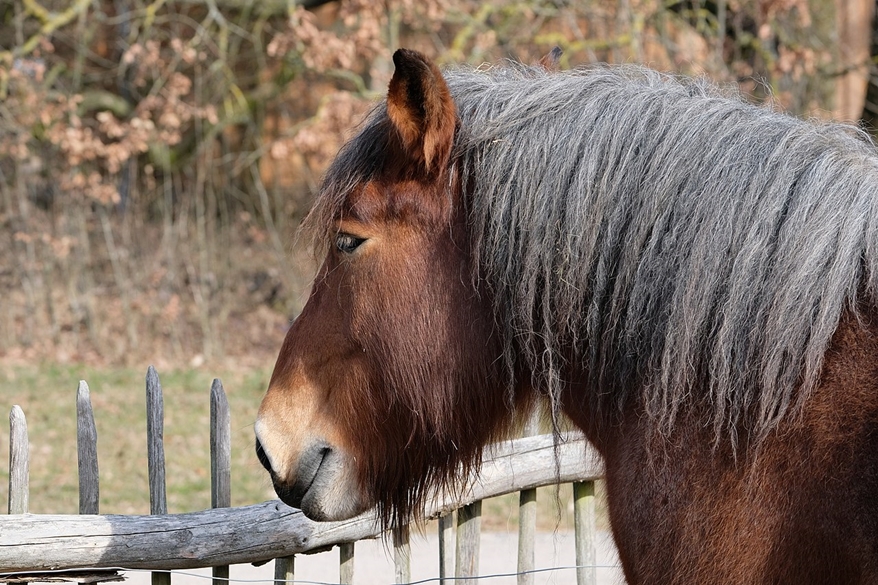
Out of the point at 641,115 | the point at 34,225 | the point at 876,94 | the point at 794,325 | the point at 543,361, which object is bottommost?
the point at 34,225

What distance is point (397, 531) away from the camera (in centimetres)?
268

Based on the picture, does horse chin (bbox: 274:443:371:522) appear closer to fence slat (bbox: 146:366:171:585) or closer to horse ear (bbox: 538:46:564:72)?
fence slat (bbox: 146:366:171:585)

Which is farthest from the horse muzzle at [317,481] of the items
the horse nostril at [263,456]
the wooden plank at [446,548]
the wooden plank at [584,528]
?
the wooden plank at [584,528]

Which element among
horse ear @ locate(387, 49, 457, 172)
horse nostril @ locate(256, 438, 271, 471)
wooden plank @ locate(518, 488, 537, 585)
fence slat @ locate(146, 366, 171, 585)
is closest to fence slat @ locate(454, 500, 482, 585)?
wooden plank @ locate(518, 488, 537, 585)

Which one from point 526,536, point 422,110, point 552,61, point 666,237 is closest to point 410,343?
point 422,110

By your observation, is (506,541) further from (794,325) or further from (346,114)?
(346,114)

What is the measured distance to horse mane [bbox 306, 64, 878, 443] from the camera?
1.85m

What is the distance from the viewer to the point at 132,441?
7.95 metres

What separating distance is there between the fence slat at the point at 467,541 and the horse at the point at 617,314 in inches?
54.8

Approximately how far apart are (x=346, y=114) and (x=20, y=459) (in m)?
7.19

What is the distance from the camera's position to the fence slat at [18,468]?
9.95 ft

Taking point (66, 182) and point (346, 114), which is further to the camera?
point (66, 182)

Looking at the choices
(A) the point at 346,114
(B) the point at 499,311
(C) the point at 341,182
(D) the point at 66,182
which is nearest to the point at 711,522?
(B) the point at 499,311

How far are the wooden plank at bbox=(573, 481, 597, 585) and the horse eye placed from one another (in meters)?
2.31
